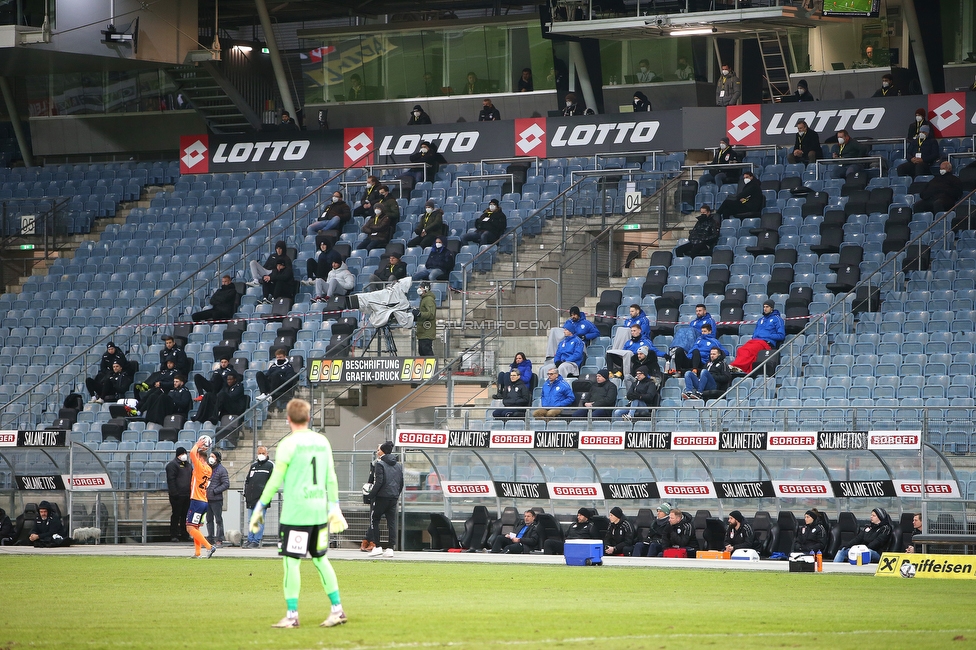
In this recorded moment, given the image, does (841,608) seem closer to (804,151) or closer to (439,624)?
(439,624)

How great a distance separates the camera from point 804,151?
29766 millimetres

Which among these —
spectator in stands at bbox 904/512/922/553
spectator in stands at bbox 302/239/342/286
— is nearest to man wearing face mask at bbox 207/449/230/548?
spectator in stands at bbox 302/239/342/286

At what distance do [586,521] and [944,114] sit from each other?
46.7 feet

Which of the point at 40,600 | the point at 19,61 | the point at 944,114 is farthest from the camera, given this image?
the point at 19,61

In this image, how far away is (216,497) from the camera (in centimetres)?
2183

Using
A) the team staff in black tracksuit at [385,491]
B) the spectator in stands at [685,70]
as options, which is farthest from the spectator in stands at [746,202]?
the team staff in black tracksuit at [385,491]

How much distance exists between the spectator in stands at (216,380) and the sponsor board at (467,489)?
21.2ft

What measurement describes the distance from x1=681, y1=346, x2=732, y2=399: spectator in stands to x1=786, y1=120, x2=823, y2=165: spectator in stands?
843 cm

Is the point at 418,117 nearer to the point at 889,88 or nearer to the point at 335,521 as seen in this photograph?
the point at 889,88

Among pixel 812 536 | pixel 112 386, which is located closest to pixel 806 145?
pixel 812 536

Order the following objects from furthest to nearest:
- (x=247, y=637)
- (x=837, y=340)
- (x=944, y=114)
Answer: (x=944, y=114)
(x=837, y=340)
(x=247, y=637)

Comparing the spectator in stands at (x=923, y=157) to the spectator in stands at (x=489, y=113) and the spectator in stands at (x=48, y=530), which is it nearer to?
the spectator in stands at (x=489, y=113)

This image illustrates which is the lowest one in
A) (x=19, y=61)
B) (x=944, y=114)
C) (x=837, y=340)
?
(x=837, y=340)

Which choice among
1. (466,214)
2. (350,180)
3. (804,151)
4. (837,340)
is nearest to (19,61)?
(350,180)
